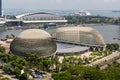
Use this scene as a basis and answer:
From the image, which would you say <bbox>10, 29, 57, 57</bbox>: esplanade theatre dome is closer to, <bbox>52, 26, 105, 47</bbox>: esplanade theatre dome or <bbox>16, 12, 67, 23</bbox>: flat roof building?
<bbox>52, 26, 105, 47</bbox>: esplanade theatre dome

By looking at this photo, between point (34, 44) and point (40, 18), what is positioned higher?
point (34, 44)

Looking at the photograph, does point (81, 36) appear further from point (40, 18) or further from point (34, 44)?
point (40, 18)

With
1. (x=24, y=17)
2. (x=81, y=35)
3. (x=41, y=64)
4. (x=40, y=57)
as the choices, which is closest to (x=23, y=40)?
(x=40, y=57)

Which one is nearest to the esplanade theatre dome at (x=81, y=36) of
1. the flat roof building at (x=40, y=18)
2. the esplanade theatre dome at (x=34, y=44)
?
the esplanade theatre dome at (x=34, y=44)

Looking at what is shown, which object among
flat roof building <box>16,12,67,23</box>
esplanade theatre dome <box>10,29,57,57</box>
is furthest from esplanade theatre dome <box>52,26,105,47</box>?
flat roof building <box>16,12,67,23</box>

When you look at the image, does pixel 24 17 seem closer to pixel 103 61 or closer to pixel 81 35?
pixel 81 35

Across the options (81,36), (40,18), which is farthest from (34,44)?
(40,18)
